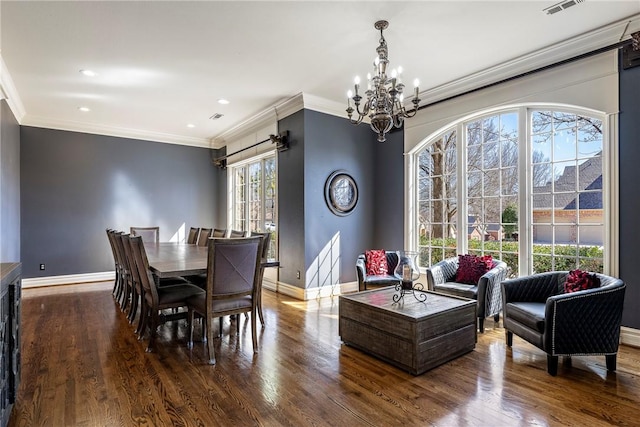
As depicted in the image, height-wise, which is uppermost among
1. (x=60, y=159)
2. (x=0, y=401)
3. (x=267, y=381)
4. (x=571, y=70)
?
(x=571, y=70)

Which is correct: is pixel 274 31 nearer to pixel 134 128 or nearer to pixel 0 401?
pixel 0 401

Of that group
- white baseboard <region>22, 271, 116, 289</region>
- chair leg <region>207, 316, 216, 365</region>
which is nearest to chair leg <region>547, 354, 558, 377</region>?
chair leg <region>207, 316, 216, 365</region>

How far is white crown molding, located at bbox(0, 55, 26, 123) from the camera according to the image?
12.7ft

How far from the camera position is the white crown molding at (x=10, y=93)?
153 inches

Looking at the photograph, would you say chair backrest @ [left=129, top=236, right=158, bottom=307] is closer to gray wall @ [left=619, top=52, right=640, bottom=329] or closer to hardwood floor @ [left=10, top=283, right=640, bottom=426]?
hardwood floor @ [left=10, top=283, right=640, bottom=426]

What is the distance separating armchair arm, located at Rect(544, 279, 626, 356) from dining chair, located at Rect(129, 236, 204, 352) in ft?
9.26

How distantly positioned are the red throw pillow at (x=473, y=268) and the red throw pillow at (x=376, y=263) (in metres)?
0.95

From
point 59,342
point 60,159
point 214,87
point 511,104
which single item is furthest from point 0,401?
point 60,159

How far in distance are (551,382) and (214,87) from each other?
4579 millimetres

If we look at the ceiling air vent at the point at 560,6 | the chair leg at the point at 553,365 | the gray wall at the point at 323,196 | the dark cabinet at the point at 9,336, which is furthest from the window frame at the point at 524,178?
the dark cabinet at the point at 9,336

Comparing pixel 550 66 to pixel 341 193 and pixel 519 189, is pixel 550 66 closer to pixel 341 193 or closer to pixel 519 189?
pixel 519 189

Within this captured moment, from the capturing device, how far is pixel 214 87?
14.7 feet

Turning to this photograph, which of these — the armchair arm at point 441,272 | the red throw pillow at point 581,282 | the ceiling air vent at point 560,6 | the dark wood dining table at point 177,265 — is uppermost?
the ceiling air vent at point 560,6

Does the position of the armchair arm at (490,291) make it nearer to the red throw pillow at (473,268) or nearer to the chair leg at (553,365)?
the red throw pillow at (473,268)
